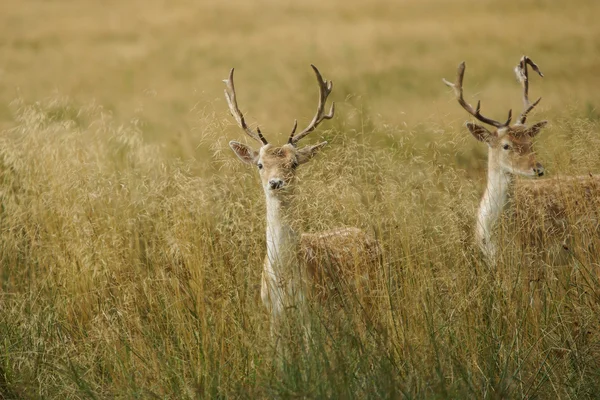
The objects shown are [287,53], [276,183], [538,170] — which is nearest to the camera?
[276,183]

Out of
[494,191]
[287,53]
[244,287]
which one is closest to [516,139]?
[494,191]

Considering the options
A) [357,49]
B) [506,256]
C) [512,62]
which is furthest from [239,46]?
[506,256]

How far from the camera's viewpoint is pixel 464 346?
3979 mm

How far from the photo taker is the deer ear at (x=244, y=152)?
539 cm

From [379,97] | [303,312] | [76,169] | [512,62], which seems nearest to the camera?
[303,312]

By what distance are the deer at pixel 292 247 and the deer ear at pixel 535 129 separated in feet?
5.43

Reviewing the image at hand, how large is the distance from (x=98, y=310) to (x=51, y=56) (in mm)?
19177

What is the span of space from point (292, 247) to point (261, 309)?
15.1 inches

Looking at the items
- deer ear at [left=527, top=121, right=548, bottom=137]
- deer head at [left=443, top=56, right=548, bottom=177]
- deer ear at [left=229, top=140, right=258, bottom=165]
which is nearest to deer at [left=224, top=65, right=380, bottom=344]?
deer ear at [left=229, top=140, right=258, bottom=165]

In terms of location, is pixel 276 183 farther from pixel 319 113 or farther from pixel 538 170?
pixel 538 170

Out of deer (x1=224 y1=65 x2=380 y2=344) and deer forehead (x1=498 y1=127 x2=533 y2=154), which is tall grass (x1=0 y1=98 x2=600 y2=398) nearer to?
deer (x1=224 y1=65 x2=380 y2=344)

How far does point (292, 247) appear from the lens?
4.36 metres

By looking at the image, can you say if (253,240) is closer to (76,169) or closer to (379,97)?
(76,169)

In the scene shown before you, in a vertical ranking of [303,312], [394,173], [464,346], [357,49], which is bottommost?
[464,346]
